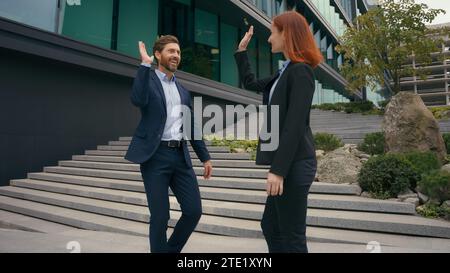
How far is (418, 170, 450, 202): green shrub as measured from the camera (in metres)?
4.80

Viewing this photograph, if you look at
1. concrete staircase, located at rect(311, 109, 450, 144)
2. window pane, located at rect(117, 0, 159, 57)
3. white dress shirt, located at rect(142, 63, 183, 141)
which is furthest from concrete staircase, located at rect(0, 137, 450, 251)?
window pane, located at rect(117, 0, 159, 57)

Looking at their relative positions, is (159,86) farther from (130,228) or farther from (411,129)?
(411,129)

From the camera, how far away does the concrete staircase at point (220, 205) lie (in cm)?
443

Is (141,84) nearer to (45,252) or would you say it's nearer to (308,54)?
(308,54)

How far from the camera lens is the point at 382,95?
51.9 meters

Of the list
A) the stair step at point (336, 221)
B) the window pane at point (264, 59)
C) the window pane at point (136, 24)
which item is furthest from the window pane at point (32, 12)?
the window pane at point (264, 59)

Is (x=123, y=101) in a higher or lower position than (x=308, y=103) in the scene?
higher

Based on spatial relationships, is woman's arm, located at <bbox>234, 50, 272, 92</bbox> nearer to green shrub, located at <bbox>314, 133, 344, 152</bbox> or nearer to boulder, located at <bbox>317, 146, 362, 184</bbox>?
boulder, located at <bbox>317, 146, 362, 184</bbox>

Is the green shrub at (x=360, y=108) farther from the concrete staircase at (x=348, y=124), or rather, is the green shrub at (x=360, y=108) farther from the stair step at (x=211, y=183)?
the stair step at (x=211, y=183)

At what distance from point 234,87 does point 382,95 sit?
1678 inches

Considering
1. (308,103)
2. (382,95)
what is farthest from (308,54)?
(382,95)

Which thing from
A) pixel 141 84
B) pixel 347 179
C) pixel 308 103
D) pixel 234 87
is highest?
pixel 234 87

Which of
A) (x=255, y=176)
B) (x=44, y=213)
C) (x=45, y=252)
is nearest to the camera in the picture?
(x=45, y=252)
